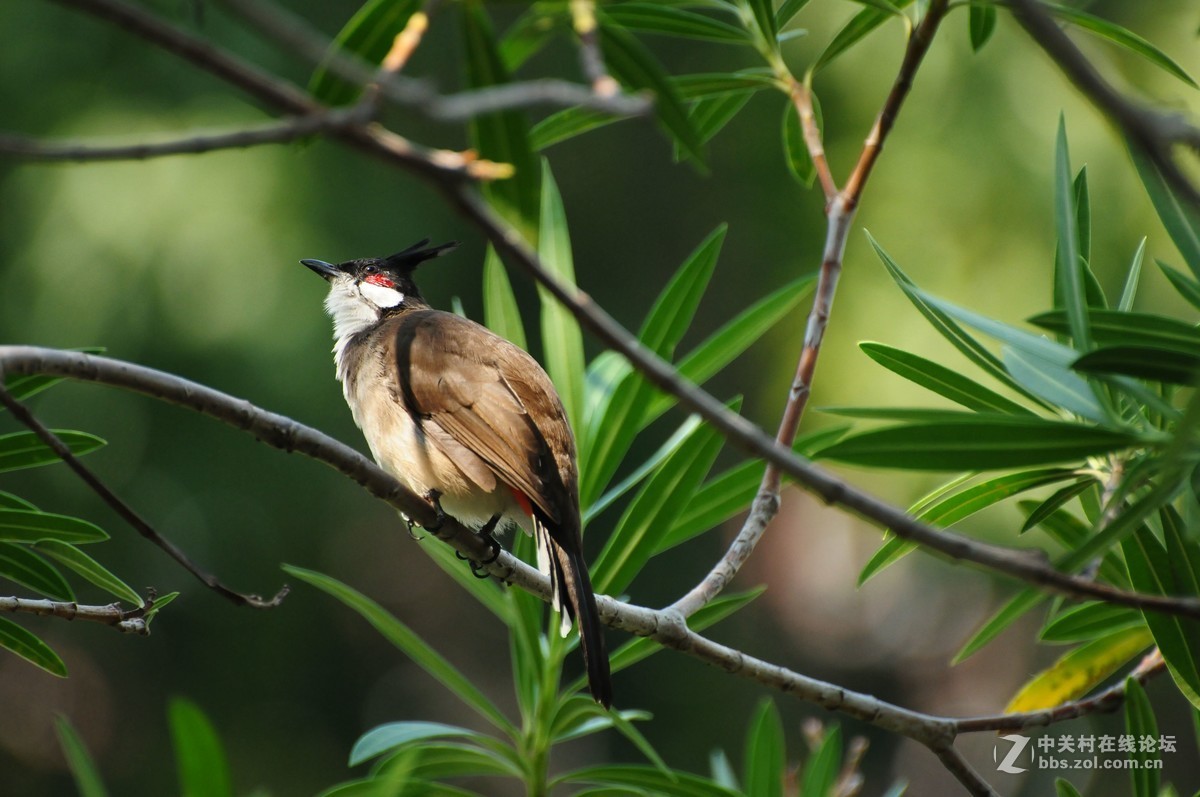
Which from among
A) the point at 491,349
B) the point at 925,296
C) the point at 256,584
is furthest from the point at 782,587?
the point at 925,296

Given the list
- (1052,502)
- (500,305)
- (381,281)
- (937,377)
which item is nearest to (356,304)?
(381,281)

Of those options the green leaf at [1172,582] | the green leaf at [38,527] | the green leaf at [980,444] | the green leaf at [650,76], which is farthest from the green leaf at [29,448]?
the green leaf at [1172,582]

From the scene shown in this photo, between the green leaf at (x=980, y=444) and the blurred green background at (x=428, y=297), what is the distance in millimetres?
4319

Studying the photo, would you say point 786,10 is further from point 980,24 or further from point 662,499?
point 662,499

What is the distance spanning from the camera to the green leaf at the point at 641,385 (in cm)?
247

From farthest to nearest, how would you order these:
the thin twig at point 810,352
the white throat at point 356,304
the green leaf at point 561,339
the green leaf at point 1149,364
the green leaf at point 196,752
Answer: the white throat at point 356,304, the green leaf at point 561,339, the thin twig at point 810,352, the green leaf at point 1149,364, the green leaf at point 196,752

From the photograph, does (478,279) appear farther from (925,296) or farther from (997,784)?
(925,296)

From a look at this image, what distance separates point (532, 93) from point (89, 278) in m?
7.27

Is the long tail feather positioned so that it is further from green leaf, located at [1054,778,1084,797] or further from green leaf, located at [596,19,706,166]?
green leaf, located at [596,19,706,166]

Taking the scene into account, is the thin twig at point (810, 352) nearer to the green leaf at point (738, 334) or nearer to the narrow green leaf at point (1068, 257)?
the green leaf at point (738, 334)

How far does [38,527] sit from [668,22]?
1.37 m

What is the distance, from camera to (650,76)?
4.69 feet

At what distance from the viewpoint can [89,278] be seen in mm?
7477

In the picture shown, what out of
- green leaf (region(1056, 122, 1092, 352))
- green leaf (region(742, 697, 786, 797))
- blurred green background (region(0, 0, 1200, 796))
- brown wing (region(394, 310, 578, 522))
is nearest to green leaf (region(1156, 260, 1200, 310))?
green leaf (region(1056, 122, 1092, 352))
